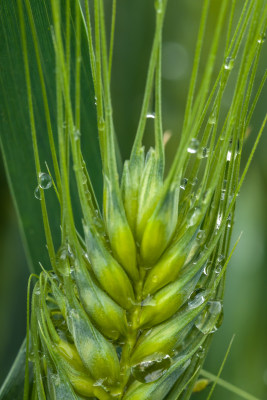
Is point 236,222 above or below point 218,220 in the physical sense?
below

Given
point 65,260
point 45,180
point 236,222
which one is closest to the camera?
point 65,260

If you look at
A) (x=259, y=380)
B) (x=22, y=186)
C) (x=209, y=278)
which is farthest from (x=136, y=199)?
(x=259, y=380)

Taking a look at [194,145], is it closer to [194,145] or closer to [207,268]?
[194,145]

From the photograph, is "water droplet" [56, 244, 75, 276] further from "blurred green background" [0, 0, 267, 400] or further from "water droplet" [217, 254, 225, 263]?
"blurred green background" [0, 0, 267, 400]

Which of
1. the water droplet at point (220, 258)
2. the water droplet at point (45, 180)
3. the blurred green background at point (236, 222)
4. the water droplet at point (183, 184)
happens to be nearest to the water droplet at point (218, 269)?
the water droplet at point (220, 258)

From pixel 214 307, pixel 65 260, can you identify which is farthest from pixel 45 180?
pixel 214 307

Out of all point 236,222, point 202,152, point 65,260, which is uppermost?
point 202,152

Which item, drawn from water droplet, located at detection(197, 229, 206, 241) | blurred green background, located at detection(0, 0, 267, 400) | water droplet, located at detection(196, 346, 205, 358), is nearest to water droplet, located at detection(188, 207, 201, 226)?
water droplet, located at detection(197, 229, 206, 241)
